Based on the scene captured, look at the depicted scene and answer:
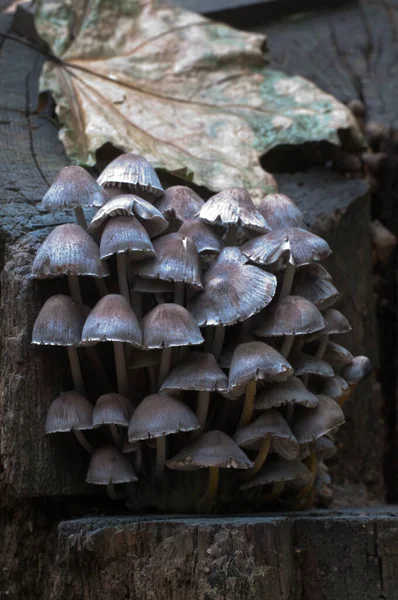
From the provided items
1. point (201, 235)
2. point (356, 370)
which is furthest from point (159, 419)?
point (356, 370)

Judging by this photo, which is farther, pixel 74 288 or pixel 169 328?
pixel 74 288

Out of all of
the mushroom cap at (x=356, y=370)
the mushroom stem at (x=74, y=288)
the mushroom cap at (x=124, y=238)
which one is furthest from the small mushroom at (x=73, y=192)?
the mushroom cap at (x=356, y=370)

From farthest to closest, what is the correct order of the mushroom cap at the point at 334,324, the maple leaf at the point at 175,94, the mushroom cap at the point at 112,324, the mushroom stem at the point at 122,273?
1. the maple leaf at the point at 175,94
2. the mushroom cap at the point at 334,324
3. the mushroom stem at the point at 122,273
4. the mushroom cap at the point at 112,324

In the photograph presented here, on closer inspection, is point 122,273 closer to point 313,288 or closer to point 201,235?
point 201,235

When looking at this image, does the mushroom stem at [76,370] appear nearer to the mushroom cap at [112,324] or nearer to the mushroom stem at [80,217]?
the mushroom cap at [112,324]

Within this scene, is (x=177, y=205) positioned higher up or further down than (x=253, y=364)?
higher up

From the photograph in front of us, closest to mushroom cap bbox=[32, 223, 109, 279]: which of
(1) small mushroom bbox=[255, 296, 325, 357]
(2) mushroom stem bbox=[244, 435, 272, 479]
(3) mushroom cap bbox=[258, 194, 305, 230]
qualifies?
(1) small mushroom bbox=[255, 296, 325, 357]
